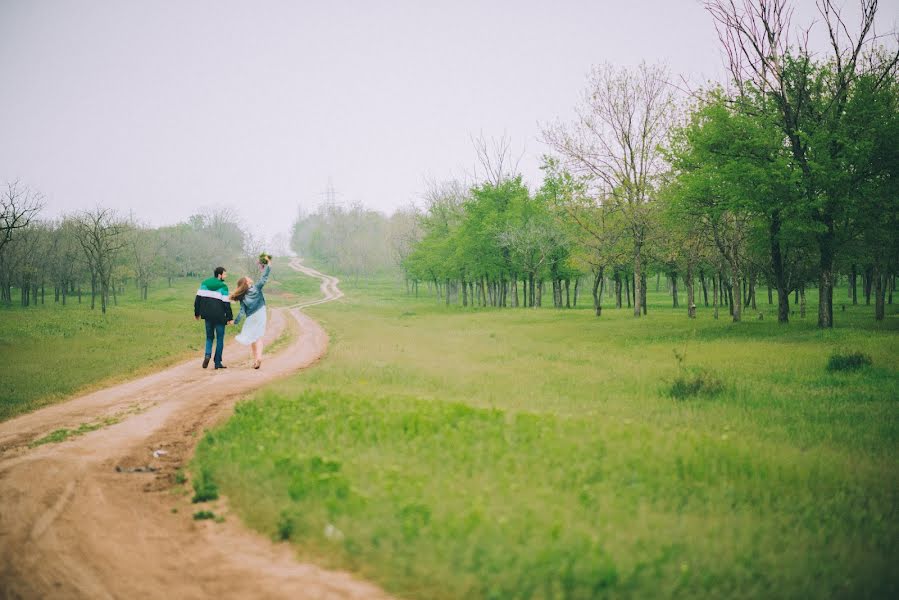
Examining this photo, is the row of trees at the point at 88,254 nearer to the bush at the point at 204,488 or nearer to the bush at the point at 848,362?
the bush at the point at 204,488

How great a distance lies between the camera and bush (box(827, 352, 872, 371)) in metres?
14.4

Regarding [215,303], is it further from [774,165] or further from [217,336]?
[774,165]

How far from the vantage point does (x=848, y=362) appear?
14500 millimetres

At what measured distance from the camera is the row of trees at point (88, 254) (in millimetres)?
50969

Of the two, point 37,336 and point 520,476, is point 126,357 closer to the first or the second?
point 37,336

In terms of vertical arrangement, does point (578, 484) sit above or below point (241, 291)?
below

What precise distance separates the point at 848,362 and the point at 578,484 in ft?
42.0

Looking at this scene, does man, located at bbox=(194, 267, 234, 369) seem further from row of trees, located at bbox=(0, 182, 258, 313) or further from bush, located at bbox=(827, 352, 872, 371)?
row of trees, located at bbox=(0, 182, 258, 313)

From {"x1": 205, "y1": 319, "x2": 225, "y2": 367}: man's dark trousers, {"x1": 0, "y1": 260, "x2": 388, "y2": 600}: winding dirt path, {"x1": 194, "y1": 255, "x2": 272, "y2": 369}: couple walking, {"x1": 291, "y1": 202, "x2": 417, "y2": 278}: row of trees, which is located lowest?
{"x1": 0, "y1": 260, "x2": 388, "y2": 600}: winding dirt path

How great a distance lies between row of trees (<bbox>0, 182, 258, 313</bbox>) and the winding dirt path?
37501 mm

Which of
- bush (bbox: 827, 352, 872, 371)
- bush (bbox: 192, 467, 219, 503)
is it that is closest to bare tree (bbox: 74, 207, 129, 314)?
bush (bbox: 192, 467, 219, 503)

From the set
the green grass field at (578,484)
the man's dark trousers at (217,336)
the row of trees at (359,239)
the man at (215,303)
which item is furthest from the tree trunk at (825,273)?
the row of trees at (359,239)

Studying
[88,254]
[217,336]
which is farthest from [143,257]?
[217,336]

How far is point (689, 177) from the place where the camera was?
26.4m
